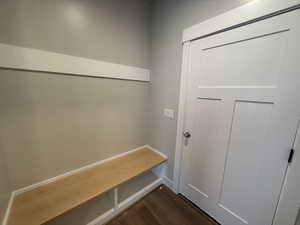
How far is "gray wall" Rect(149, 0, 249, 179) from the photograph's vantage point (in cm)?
128

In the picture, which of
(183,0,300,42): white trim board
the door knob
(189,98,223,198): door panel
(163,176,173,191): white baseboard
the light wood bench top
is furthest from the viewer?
(163,176,173,191): white baseboard

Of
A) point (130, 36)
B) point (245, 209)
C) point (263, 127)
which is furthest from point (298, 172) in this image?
point (130, 36)

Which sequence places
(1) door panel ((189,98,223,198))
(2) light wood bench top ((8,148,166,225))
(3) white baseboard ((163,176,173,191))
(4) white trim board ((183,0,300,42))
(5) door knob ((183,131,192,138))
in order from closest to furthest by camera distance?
(4) white trim board ((183,0,300,42))
(2) light wood bench top ((8,148,166,225))
(1) door panel ((189,98,223,198))
(5) door knob ((183,131,192,138))
(3) white baseboard ((163,176,173,191))

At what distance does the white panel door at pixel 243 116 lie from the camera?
835 mm

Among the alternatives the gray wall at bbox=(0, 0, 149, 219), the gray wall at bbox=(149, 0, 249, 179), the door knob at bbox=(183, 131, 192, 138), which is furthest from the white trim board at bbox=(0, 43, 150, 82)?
the door knob at bbox=(183, 131, 192, 138)

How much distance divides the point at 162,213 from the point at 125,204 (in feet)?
1.46

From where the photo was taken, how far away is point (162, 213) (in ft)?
4.52

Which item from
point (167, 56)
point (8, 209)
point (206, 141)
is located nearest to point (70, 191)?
point (8, 209)

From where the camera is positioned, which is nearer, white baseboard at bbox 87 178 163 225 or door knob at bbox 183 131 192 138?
white baseboard at bbox 87 178 163 225

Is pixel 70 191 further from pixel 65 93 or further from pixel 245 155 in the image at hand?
pixel 245 155

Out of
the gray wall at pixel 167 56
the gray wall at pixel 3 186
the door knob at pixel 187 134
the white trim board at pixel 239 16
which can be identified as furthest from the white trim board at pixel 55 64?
the door knob at pixel 187 134

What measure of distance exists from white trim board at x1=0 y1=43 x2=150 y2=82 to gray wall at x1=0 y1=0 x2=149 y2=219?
5cm

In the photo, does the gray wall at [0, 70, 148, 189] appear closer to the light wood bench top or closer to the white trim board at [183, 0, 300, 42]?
the light wood bench top

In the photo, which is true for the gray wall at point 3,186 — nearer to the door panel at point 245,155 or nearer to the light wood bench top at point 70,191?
the light wood bench top at point 70,191
